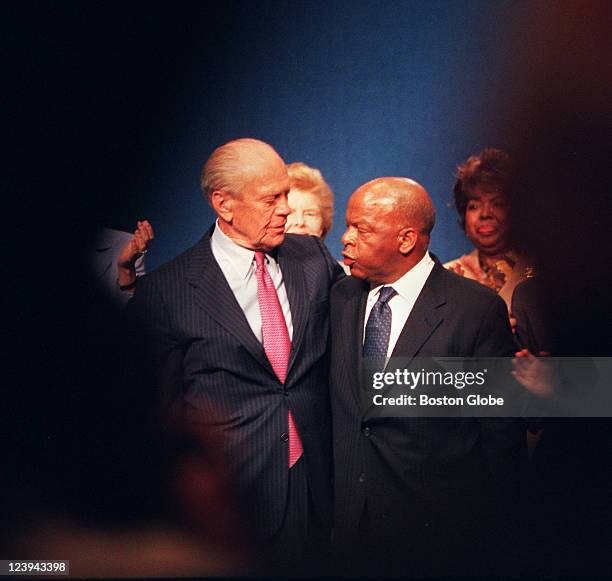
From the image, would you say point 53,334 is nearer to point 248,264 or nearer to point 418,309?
point 248,264

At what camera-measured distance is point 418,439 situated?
3121 millimetres

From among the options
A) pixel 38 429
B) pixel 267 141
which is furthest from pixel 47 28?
pixel 38 429

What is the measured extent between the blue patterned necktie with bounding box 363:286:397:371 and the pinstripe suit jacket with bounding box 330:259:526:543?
0.03 metres

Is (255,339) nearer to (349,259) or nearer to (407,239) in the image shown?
(349,259)

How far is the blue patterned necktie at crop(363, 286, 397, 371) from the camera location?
3045 millimetres

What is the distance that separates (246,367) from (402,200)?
2.90ft

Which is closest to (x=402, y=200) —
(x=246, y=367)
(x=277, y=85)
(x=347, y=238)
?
(x=347, y=238)

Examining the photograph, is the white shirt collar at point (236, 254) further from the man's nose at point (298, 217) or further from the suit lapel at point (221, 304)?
the man's nose at point (298, 217)

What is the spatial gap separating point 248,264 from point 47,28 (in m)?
1.35

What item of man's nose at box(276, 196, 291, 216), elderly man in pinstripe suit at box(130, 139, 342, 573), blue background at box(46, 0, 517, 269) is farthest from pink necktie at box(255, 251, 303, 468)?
blue background at box(46, 0, 517, 269)

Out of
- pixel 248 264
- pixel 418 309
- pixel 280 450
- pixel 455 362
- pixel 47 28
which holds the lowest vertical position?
pixel 280 450

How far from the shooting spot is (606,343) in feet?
10.7

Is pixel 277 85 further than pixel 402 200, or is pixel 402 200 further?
pixel 277 85

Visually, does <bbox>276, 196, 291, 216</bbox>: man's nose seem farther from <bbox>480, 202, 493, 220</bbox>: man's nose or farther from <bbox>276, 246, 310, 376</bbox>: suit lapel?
<bbox>480, 202, 493, 220</bbox>: man's nose
